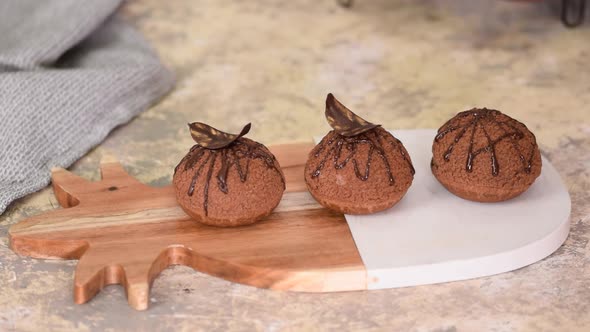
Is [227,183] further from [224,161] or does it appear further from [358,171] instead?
[358,171]

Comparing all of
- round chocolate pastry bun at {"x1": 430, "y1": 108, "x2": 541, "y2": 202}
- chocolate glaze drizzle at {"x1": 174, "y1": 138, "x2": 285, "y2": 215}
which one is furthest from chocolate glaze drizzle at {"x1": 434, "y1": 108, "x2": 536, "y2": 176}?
chocolate glaze drizzle at {"x1": 174, "y1": 138, "x2": 285, "y2": 215}

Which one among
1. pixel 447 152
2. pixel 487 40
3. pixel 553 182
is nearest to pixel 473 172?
pixel 447 152

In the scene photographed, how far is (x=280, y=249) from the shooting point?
131 centimetres

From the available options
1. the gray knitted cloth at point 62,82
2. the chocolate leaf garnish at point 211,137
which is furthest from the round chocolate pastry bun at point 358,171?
the gray knitted cloth at point 62,82

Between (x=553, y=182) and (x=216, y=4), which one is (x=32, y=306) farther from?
(x=216, y=4)

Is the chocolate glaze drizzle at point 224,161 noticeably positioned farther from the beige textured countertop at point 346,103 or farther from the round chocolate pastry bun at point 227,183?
the beige textured countertop at point 346,103

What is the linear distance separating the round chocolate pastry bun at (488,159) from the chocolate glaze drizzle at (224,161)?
28cm

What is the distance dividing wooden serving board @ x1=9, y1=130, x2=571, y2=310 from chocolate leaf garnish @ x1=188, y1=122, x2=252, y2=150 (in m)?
0.13

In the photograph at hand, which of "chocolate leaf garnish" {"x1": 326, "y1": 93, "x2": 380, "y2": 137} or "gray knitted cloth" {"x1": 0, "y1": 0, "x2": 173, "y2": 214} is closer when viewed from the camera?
"chocolate leaf garnish" {"x1": 326, "y1": 93, "x2": 380, "y2": 137}

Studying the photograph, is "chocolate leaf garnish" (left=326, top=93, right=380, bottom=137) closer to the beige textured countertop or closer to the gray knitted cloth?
the beige textured countertop

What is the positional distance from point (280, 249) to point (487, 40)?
3.72 feet

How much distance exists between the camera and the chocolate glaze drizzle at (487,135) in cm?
138

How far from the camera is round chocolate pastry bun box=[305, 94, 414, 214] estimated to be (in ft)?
4.43

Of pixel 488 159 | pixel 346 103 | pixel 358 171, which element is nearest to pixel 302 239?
pixel 358 171
